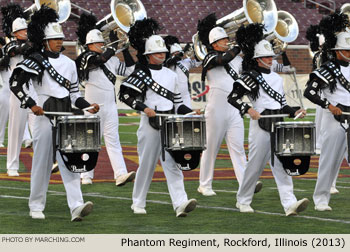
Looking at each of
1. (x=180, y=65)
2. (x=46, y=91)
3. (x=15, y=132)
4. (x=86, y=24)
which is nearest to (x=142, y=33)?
(x=46, y=91)

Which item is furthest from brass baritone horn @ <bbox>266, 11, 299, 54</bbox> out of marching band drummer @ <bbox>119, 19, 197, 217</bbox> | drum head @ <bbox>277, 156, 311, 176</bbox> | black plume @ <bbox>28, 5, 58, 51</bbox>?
black plume @ <bbox>28, 5, 58, 51</bbox>

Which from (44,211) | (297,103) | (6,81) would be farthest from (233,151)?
(297,103)

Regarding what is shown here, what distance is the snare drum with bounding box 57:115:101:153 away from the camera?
788 cm

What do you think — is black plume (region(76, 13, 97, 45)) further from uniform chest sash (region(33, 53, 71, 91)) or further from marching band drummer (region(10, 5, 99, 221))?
uniform chest sash (region(33, 53, 71, 91))

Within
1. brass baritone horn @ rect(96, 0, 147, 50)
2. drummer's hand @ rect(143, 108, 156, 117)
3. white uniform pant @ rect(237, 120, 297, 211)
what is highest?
brass baritone horn @ rect(96, 0, 147, 50)

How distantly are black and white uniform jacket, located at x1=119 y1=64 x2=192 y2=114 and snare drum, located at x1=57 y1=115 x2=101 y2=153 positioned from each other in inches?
24.1

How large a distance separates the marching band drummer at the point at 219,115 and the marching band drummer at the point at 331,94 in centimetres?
116

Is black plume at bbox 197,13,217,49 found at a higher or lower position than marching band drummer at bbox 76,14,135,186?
higher

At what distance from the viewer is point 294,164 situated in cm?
835

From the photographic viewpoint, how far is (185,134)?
26.7ft

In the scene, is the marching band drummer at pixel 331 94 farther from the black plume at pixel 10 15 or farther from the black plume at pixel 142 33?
the black plume at pixel 10 15

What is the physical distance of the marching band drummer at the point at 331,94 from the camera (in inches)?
343

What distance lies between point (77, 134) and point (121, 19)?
4.29 meters

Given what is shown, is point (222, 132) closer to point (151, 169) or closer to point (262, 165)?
point (262, 165)
